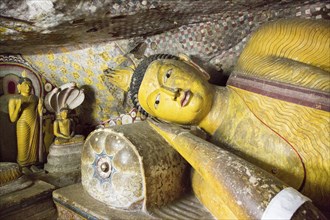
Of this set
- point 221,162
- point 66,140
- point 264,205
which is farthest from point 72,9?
point 66,140

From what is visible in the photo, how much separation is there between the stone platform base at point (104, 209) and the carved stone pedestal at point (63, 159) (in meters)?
1.11

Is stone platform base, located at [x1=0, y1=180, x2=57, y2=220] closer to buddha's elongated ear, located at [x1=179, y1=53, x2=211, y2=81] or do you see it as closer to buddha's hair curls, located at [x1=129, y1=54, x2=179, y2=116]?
buddha's hair curls, located at [x1=129, y1=54, x2=179, y2=116]

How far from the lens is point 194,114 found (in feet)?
7.31

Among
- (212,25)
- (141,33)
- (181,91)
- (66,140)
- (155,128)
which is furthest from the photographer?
(66,140)

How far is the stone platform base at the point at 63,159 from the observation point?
3549 mm

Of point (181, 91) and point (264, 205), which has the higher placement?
point (181, 91)

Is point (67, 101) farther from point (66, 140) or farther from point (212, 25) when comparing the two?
point (212, 25)

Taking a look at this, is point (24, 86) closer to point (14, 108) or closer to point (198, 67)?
point (14, 108)

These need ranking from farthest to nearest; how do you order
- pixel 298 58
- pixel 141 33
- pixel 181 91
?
pixel 141 33 → pixel 181 91 → pixel 298 58

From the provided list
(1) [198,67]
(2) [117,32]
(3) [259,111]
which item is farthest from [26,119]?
(3) [259,111]

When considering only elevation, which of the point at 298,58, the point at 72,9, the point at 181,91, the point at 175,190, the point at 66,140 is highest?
the point at 72,9

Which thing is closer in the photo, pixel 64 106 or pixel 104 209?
pixel 104 209

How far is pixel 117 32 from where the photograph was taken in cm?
299

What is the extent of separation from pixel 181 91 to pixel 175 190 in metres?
0.69
